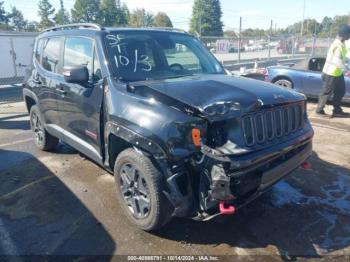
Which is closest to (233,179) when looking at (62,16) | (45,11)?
(62,16)

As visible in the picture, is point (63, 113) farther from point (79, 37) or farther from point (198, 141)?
point (198, 141)

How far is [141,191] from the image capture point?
3471 mm

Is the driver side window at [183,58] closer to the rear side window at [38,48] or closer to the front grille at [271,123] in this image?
the front grille at [271,123]

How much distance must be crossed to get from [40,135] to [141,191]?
336cm

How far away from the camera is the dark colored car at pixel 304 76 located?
391 inches

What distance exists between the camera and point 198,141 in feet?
9.68

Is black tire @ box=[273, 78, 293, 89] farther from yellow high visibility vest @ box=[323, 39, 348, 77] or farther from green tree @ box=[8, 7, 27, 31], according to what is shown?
green tree @ box=[8, 7, 27, 31]

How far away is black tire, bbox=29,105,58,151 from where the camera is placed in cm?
586

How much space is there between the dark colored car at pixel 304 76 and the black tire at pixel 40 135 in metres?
7.17

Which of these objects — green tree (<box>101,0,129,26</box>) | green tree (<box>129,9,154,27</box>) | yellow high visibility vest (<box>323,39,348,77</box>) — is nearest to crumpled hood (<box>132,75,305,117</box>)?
yellow high visibility vest (<box>323,39,348,77</box>)

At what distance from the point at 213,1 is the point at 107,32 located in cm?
7760

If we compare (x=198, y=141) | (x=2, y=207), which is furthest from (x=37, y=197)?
(x=198, y=141)

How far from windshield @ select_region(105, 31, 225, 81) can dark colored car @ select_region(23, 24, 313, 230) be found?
0.6 inches

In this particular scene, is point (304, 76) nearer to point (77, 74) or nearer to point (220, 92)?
point (220, 92)
